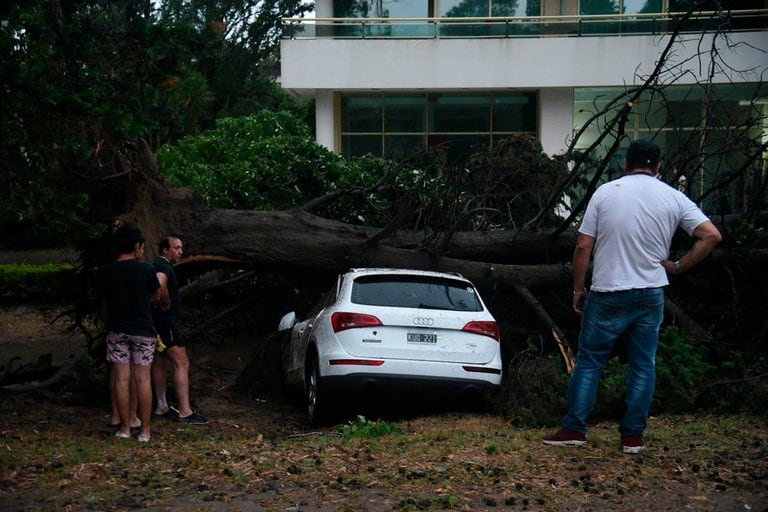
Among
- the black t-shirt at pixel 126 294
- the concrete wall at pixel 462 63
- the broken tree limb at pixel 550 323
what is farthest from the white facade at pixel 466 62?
the black t-shirt at pixel 126 294

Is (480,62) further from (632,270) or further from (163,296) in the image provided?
(632,270)

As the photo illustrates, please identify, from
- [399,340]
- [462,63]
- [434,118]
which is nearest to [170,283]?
[399,340]

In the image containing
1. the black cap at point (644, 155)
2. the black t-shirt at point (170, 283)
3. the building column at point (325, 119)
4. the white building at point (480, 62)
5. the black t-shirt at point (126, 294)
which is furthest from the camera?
the building column at point (325, 119)

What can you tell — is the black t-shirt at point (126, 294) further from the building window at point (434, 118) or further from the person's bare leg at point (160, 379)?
the building window at point (434, 118)

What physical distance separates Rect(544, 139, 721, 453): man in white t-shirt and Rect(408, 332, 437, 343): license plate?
300 cm

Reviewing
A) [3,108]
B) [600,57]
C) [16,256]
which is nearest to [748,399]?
[3,108]

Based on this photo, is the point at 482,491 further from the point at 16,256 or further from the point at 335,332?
the point at 16,256

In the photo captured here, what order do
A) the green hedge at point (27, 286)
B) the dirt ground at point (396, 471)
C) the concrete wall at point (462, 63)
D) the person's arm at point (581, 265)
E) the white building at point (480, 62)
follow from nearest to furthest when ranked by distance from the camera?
the dirt ground at point (396, 471)
the person's arm at point (581, 265)
the green hedge at point (27, 286)
the white building at point (480, 62)
the concrete wall at point (462, 63)

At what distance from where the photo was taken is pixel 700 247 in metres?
6.59

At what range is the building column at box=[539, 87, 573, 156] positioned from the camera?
995 inches

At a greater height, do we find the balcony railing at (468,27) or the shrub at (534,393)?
the balcony railing at (468,27)

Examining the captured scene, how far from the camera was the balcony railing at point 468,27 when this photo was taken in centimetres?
2452

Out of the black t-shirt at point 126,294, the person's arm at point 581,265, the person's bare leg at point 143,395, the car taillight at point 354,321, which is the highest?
the person's arm at point 581,265

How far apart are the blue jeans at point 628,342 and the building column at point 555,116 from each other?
18.8 m
